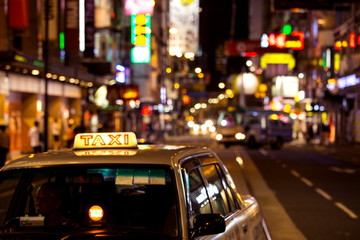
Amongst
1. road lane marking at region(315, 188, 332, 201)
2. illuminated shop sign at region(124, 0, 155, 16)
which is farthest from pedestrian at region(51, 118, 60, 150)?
road lane marking at region(315, 188, 332, 201)

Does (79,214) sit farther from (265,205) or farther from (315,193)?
(315,193)

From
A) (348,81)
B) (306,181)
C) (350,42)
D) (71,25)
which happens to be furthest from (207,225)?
(350,42)

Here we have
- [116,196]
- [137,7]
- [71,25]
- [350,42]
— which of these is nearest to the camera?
[116,196]

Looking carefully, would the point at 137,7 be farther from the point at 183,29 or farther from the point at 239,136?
the point at 183,29

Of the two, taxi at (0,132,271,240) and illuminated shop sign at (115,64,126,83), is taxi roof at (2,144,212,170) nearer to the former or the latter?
taxi at (0,132,271,240)

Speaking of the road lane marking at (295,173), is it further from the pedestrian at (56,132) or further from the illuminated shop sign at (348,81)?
the illuminated shop sign at (348,81)

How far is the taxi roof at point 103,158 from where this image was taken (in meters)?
4.71

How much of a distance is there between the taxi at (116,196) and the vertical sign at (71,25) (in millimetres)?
27679

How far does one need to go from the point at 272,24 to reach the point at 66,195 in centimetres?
10355

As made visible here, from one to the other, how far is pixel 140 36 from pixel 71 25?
1645 cm

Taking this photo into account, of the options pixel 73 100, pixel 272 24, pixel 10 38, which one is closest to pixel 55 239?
pixel 10 38

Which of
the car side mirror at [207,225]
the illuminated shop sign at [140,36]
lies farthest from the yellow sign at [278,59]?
the car side mirror at [207,225]

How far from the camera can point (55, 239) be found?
14.7 feet

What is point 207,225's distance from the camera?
4453 mm
